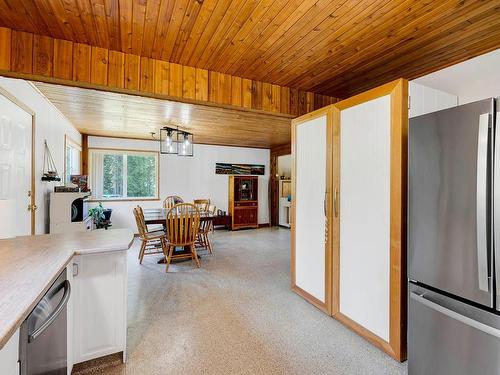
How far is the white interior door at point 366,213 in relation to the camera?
6.31 feet

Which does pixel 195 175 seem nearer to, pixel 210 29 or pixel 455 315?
pixel 210 29

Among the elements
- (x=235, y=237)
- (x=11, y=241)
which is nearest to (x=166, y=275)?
(x=11, y=241)

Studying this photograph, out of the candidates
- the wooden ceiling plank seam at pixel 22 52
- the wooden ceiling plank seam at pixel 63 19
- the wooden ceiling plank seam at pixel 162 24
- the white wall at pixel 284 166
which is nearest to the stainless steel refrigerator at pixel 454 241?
the wooden ceiling plank seam at pixel 162 24

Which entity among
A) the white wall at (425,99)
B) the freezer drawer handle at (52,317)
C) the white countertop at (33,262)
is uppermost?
the white wall at (425,99)

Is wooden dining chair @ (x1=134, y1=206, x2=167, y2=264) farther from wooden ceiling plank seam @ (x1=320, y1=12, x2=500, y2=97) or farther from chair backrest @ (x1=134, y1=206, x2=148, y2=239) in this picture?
wooden ceiling plank seam @ (x1=320, y1=12, x2=500, y2=97)

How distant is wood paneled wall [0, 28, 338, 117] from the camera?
194 cm

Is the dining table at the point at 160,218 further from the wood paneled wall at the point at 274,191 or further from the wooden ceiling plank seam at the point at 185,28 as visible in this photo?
the wood paneled wall at the point at 274,191

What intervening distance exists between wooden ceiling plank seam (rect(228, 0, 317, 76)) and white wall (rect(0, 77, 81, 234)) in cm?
214

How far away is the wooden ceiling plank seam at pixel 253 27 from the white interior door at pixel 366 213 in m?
1.00

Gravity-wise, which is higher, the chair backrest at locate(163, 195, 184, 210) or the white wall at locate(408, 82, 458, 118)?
the white wall at locate(408, 82, 458, 118)

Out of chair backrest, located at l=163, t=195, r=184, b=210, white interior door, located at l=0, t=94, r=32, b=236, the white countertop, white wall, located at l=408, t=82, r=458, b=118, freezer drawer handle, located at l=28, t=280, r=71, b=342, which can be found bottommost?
freezer drawer handle, located at l=28, t=280, r=71, b=342

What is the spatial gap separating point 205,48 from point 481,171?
6.86 feet

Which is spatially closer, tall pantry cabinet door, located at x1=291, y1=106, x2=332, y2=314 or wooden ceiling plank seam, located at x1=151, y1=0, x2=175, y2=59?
wooden ceiling plank seam, located at x1=151, y1=0, x2=175, y2=59

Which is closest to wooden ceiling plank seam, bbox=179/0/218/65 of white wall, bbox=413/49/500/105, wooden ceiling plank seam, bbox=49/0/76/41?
wooden ceiling plank seam, bbox=49/0/76/41
